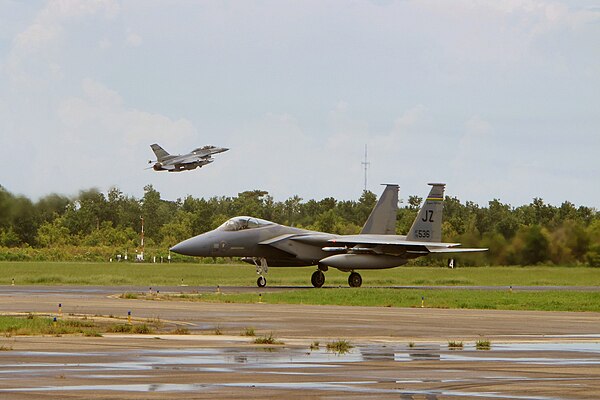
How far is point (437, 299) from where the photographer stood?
42.0 metres

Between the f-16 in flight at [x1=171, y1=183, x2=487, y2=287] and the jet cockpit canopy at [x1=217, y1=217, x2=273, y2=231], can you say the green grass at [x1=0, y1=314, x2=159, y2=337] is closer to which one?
the f-16 in flight at [x1=171, y1=183, x2=487, y2=287]

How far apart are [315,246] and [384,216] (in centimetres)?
448

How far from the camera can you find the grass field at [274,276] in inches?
2276

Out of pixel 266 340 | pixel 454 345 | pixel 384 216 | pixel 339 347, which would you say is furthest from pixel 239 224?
pixel 339 347

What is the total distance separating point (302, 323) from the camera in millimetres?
29484

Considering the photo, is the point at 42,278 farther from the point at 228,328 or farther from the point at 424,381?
the point at 424,381

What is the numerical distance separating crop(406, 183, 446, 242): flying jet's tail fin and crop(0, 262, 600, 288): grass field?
299 centimetres

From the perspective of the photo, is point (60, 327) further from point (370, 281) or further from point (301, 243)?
point (370, 281)

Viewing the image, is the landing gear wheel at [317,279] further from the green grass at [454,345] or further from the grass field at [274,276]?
the green grass at [454,345]

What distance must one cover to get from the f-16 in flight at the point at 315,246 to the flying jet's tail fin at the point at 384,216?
1.06 ft

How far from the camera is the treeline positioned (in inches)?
2494

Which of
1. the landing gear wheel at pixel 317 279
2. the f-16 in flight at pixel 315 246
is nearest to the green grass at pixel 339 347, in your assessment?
the f-16 in flight at pixel 315 246

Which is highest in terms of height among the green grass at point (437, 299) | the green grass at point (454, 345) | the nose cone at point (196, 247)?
the nose cone at point (196, 247)

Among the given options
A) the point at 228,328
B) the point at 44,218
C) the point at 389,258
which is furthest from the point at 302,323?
the point at 44,218
